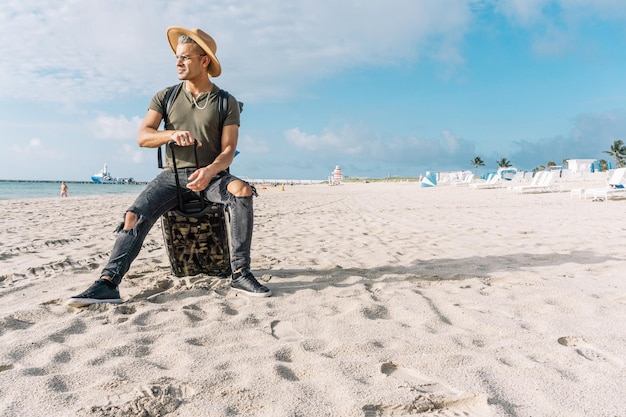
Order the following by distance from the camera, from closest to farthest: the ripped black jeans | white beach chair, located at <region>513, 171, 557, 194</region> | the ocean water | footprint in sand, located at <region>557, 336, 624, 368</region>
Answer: footprint in sand, located at <region>557, 336, 624, 368</region> < the ripped black jeans < white beach chair, located at <region>513, 171, 557, 194</region> < the ocean water

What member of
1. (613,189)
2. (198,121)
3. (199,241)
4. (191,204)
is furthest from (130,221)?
(613,189)

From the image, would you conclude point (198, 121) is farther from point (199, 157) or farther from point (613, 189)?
point (613, 189)

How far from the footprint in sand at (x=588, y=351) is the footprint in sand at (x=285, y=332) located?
54.3 inches

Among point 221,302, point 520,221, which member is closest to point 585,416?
point 221,302

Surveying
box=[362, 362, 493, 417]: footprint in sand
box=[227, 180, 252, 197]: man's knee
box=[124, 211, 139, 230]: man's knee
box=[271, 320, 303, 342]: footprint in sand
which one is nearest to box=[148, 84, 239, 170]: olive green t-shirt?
box=[227, 180, 252, 197]: man's knee

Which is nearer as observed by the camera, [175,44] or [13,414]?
[13,414]

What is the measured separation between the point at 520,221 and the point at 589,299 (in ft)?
18.6

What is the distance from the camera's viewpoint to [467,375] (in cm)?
186

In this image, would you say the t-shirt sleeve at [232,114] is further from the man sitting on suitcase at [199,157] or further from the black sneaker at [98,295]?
the black sneaker at [98,295]

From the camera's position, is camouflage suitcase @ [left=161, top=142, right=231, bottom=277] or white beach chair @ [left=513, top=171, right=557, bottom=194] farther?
white beach chair @ [left=513, top=171, right=557, bottom=194]

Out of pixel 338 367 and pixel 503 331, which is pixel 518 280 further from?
pixel 338 367

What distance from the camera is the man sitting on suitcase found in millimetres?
3094

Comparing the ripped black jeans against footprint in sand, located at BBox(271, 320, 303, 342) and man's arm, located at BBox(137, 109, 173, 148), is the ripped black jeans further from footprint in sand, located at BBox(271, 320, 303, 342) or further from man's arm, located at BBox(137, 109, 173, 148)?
footprint in sand, located at BBox(271, 320, 303, 342)

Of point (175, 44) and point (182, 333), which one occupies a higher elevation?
point (175, 44)
